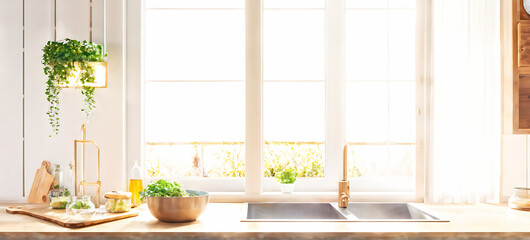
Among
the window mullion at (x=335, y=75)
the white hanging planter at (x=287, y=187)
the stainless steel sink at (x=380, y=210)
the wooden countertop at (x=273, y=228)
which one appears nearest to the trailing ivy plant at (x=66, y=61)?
the wooden countertop at (x=273, y=228)

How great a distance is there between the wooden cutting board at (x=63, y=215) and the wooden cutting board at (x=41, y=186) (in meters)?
0.10

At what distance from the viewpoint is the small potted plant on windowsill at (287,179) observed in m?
2.77

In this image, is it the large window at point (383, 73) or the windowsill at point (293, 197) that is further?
the large window at point (383, 73)

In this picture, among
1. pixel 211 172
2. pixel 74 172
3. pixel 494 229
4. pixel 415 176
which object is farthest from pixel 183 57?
pixel 211 172

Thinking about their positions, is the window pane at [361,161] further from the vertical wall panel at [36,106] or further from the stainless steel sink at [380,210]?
the vertical wall panel at [36,106]

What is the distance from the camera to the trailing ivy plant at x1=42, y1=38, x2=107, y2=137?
248 cm

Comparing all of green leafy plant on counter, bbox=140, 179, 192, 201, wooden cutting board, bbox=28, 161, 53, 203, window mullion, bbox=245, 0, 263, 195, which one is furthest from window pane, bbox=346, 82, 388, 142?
wooden cutting board, bbox=28, 161, 53, 203

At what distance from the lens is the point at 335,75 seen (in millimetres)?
2842

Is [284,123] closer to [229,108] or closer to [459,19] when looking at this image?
[229,108]

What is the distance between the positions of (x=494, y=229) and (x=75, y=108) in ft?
7.29

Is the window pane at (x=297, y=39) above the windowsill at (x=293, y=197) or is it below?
above

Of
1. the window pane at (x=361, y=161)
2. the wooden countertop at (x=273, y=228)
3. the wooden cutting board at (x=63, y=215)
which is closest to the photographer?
the wooden countertop at (x=273, y=228)

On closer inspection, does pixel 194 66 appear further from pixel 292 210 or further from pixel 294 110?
pixel 292 210

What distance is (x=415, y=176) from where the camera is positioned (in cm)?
274
